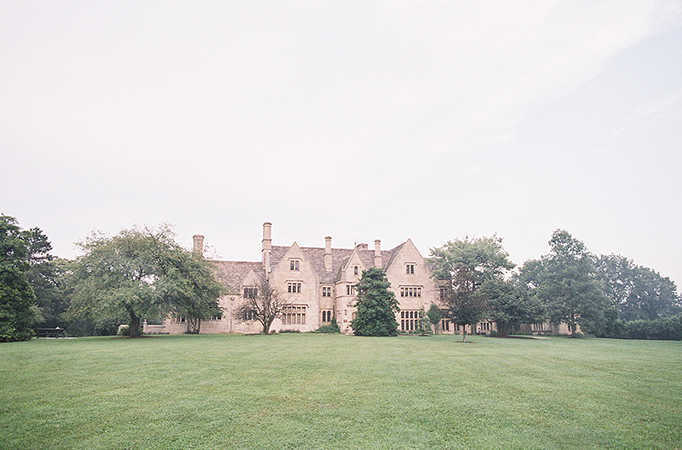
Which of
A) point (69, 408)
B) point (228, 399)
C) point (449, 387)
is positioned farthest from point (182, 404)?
point (449, 387)

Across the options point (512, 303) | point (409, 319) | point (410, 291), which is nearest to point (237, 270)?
point (410, 291)

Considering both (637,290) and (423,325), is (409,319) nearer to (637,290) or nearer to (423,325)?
(423,325)

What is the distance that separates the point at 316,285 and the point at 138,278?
22105 millimetres

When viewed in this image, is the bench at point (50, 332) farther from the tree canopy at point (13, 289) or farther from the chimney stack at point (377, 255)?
the chimney stack at point (377, 255)

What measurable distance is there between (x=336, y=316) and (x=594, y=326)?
30616mm

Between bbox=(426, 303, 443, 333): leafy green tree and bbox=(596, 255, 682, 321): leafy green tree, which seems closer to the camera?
bbox=(426, 303, 443, 333): leafy green tree

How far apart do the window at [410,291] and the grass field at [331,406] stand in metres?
35.8

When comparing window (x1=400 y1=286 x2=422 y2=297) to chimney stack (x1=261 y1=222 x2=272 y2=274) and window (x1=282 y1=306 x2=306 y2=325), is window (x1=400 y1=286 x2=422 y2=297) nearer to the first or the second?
window (x1=282 y1=306 x2=306 y2=325)

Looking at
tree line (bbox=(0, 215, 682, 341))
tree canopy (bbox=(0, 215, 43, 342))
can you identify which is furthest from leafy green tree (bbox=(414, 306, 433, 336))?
tree canopy (bbox=(0, 215, 43, 342))

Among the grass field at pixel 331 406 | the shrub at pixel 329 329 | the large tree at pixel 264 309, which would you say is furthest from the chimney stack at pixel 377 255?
the grass field at pixel 331 406

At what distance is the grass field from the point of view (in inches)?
309

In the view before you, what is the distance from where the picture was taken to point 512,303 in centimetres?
4478

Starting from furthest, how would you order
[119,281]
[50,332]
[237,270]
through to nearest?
[237,270] < [50,332] < [119,281]

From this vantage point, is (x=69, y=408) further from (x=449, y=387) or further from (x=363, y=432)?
(x=449, y=387)
